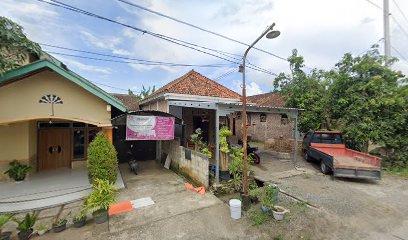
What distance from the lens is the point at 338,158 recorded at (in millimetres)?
9555

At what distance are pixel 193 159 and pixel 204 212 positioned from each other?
2.87 meters

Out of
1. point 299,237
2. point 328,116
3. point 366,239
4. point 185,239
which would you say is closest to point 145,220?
point 185,239

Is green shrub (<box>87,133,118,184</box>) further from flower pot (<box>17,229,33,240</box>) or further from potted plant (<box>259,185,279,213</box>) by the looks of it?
potted plant (<box>259,185,279,213</box>)

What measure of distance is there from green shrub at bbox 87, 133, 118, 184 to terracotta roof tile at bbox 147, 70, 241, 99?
5119mm

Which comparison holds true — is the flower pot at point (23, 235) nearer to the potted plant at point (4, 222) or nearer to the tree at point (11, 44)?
the potted plant at point (4, 222)

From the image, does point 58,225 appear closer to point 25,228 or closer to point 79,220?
point 79,220

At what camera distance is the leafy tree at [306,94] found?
41.1 feet

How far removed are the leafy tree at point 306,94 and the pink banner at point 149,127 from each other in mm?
9156

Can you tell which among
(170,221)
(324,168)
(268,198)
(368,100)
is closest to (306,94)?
(368,100)

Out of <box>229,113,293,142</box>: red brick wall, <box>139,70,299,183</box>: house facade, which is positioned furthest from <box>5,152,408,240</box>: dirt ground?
<box>229,113,293,142</box>: red brick wall

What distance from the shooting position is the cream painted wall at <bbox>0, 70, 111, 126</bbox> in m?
7.00

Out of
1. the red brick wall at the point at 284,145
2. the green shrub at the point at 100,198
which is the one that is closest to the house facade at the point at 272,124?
the red brick wall at the point at 284,145

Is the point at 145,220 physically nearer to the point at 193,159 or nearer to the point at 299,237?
the point at 193,159

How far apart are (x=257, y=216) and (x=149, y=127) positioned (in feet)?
18.9
